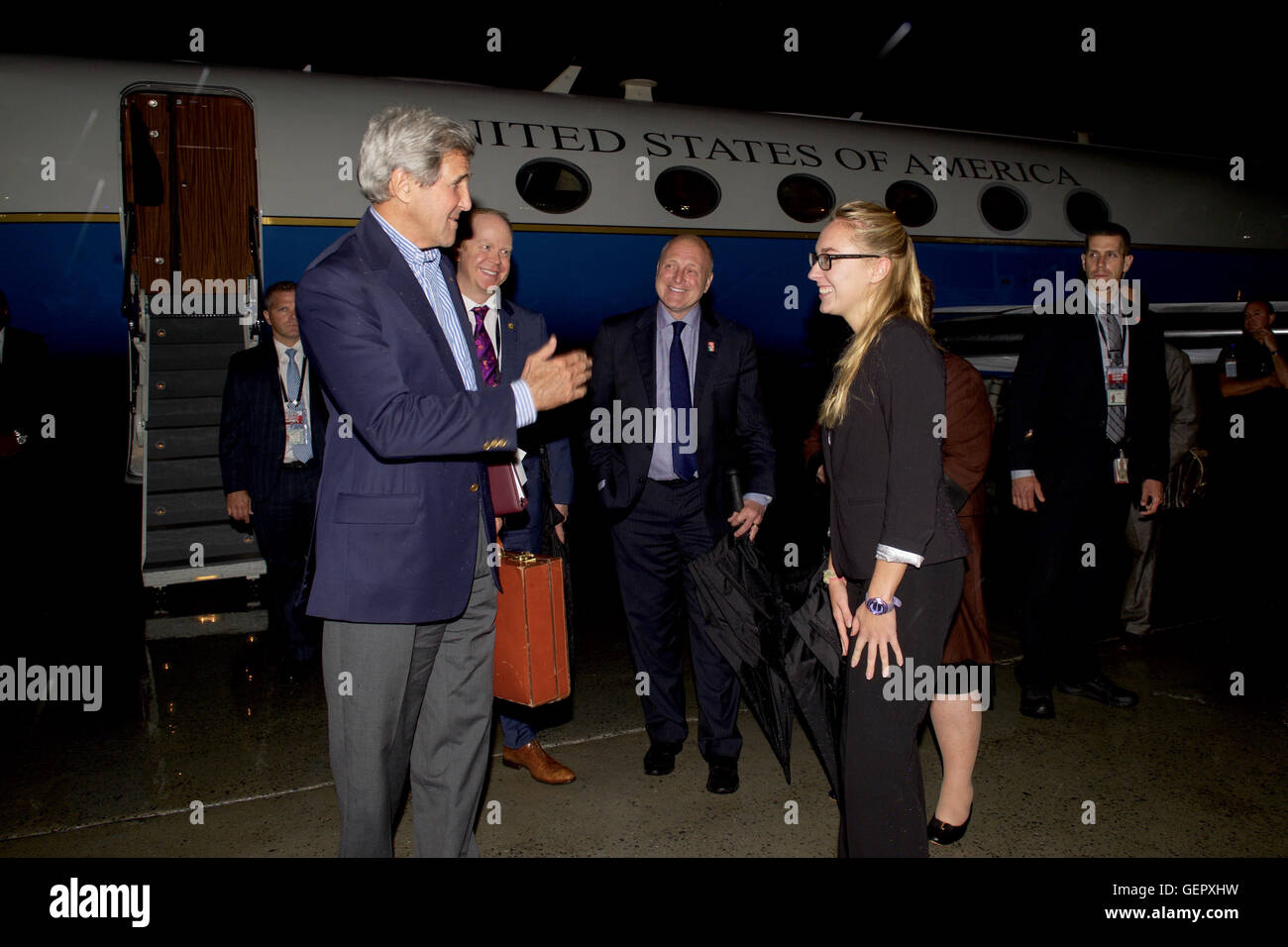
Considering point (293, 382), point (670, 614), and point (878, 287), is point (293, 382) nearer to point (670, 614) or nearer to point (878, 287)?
point (670, 614)

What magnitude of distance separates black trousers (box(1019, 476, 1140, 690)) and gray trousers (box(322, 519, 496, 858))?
2.71 meters

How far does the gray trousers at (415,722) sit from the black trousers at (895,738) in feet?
3.27

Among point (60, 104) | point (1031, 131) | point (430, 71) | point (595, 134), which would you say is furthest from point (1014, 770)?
point (1031, 131)

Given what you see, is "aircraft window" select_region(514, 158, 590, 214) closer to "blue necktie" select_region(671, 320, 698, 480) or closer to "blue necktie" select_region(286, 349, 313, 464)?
"blue necktie" select_region(286, 349, 313, 464)

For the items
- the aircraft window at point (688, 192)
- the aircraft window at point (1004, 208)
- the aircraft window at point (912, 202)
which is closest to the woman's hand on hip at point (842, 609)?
the aircraft window at point (688, 192)

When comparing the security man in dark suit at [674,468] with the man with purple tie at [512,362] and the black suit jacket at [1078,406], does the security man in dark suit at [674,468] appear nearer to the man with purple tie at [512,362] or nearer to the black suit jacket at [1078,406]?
the man with purple tie at [512,362]

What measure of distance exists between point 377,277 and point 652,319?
165 cm

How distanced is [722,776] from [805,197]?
264 inches

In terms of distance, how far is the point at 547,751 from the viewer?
12.2 feet

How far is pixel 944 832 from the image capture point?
2902 mm

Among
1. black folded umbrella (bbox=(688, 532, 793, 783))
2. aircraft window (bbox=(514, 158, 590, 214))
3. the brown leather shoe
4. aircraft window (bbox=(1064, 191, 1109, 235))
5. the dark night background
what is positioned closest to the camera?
black folded umbrella (bbox=(688, 532, 793, 783))

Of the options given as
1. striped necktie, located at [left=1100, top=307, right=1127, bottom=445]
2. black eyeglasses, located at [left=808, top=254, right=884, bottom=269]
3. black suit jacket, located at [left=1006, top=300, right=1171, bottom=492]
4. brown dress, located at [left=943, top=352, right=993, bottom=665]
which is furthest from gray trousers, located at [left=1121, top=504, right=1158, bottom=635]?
black eyeglasses, located at [left=808, top=254, right=884, bottom=269]

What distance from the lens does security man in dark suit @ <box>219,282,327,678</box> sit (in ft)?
15.4

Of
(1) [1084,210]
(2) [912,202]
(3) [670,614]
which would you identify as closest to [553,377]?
(3) [670,614]
